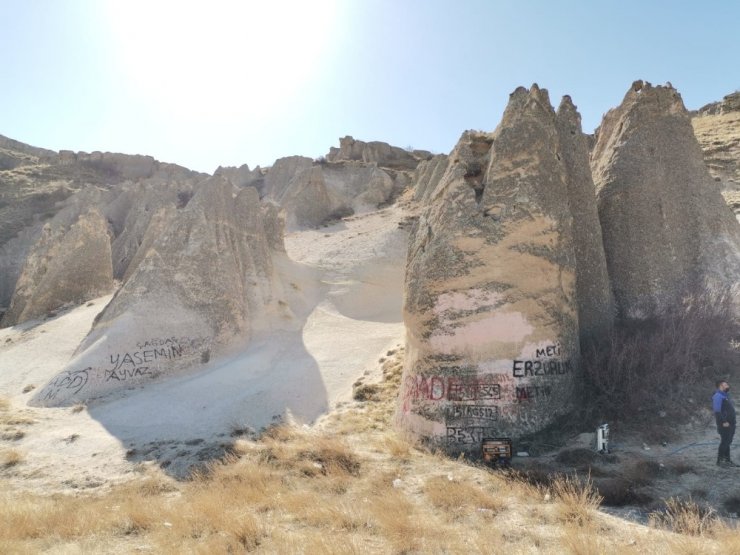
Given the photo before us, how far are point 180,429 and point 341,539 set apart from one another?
5750mm

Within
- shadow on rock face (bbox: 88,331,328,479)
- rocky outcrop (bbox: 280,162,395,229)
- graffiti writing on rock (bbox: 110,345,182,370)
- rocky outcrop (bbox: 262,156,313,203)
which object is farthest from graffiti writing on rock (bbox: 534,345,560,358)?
rocky outcrop (bbox: 262,156,313,203)

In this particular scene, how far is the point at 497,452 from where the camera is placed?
676 cm

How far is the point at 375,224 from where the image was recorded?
25094 millimetres

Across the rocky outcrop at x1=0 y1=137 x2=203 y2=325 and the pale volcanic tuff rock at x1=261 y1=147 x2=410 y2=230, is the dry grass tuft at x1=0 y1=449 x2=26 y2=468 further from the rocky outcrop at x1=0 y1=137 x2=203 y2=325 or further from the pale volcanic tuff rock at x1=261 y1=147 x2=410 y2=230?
the pale volcanic tuff rock at x1=261 y1=147 x2=410 y2=230

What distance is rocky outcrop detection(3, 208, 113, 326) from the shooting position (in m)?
18.3

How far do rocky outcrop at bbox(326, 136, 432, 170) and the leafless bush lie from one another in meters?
39.3

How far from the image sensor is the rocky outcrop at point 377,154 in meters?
47.5

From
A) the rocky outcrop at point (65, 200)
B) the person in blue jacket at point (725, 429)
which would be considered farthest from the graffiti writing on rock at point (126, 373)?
the person in blue jacket at point (725, 429)

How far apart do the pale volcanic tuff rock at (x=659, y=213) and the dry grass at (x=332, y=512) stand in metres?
4.68

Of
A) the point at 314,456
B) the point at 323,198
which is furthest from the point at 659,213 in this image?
the point at 323,198

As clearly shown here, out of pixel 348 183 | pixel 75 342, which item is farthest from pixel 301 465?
pixel 348 183

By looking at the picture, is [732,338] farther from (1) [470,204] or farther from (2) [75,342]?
(2) [75,342]

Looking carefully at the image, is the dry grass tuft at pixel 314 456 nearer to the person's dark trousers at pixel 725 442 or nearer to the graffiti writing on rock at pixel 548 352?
the graffiti writing on rock at pixel 548 352

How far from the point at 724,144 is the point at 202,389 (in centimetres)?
2062
